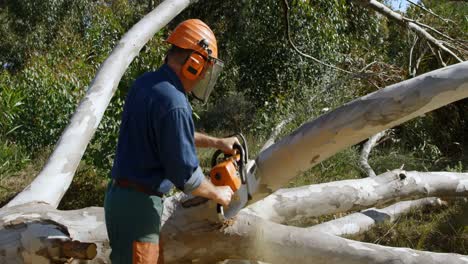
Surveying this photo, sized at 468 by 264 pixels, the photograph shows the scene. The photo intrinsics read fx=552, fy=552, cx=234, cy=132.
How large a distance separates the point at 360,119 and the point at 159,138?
1.18 metres

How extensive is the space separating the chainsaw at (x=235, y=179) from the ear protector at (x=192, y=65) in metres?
0.50

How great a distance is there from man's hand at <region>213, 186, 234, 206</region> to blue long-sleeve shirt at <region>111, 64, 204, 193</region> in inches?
6.4

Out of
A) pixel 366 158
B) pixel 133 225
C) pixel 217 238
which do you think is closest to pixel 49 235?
pixel 133 225

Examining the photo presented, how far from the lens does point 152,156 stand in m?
2.73

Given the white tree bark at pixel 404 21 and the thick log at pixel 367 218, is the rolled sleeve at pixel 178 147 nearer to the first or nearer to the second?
the thick log at pixel 367 218

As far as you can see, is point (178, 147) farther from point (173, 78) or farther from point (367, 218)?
point (367, 218)

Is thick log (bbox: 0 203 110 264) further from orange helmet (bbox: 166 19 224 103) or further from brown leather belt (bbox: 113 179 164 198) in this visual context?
orange helmet (bbox: 166 19 224 103)

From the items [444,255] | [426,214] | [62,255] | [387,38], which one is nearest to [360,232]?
[426,214]

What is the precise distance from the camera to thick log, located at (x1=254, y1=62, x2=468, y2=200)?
3031 mm

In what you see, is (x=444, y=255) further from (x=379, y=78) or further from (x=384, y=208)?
(x=379, y=78)

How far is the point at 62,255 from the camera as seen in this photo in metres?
3.09

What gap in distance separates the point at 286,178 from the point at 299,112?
4.84 m

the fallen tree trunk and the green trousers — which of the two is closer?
the green trousers

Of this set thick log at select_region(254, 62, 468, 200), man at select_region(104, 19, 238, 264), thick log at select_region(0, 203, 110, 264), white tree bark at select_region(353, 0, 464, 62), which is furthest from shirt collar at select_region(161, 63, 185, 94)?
white tree bark at select_region(353, 0, 464, 62)
